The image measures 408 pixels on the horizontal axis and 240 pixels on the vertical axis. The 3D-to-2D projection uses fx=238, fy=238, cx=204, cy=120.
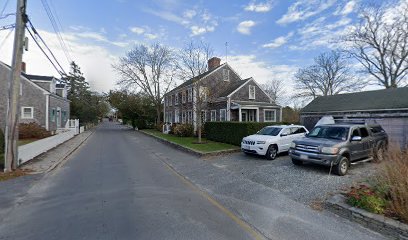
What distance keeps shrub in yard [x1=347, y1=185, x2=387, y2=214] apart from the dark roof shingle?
12333 mm

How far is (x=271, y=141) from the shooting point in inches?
463

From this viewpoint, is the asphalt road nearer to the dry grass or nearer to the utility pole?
the utility pole

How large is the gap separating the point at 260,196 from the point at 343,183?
120 inches

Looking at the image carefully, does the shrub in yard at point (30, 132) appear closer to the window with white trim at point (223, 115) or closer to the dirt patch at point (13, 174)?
the dirt patch at point (13, 174)

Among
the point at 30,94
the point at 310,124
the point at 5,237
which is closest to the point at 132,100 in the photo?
the point at 30,94

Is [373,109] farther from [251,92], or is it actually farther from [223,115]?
[223,115]

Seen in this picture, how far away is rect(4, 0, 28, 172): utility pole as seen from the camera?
916cm

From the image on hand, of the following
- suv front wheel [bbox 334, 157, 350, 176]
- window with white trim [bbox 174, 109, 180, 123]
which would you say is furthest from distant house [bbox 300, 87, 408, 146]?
window with white trim [bbox 174, 109, 180, 123]

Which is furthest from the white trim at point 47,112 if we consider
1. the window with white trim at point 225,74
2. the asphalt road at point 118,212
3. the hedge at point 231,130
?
the asphalt road at point 118,212

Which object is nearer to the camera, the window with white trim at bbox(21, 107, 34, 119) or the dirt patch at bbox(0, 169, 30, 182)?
the dirt patch at bbox(0, 169, 30, 182)

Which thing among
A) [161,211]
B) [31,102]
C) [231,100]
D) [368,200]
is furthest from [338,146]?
[31,102]

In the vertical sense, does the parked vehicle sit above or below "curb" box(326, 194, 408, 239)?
above

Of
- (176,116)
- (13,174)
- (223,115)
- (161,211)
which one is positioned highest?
(176,116)

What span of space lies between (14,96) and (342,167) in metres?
12.6
